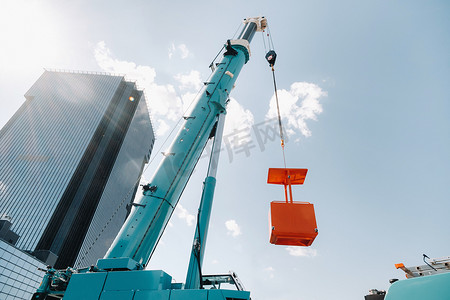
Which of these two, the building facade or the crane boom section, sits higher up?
the building facade

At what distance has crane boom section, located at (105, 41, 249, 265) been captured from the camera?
7.22 meters

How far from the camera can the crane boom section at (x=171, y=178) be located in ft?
23.7

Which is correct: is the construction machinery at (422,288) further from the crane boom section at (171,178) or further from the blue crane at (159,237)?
the crane boom section at (171,178)

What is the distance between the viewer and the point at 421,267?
5.16m

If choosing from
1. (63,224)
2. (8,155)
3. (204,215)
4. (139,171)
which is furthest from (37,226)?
(204,215)

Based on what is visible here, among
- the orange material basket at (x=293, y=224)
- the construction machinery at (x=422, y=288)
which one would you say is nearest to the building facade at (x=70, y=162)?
the orange material basket at (x=293, y=224)

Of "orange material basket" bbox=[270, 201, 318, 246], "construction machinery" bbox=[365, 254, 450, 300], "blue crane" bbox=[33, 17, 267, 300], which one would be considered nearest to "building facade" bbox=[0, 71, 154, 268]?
"blue crane" bbox=[33, 17, 267, 300]

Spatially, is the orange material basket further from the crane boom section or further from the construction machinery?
the crane boom section

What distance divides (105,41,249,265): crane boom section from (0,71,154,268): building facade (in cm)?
4712

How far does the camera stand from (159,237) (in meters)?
8.05

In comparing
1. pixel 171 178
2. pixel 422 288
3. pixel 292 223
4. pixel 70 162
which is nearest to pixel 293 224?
pixel 292 223

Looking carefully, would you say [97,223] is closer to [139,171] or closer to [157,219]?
[139,171]

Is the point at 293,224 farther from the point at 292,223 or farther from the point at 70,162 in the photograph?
the point at 70,162

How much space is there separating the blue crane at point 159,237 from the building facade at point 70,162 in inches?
1854
